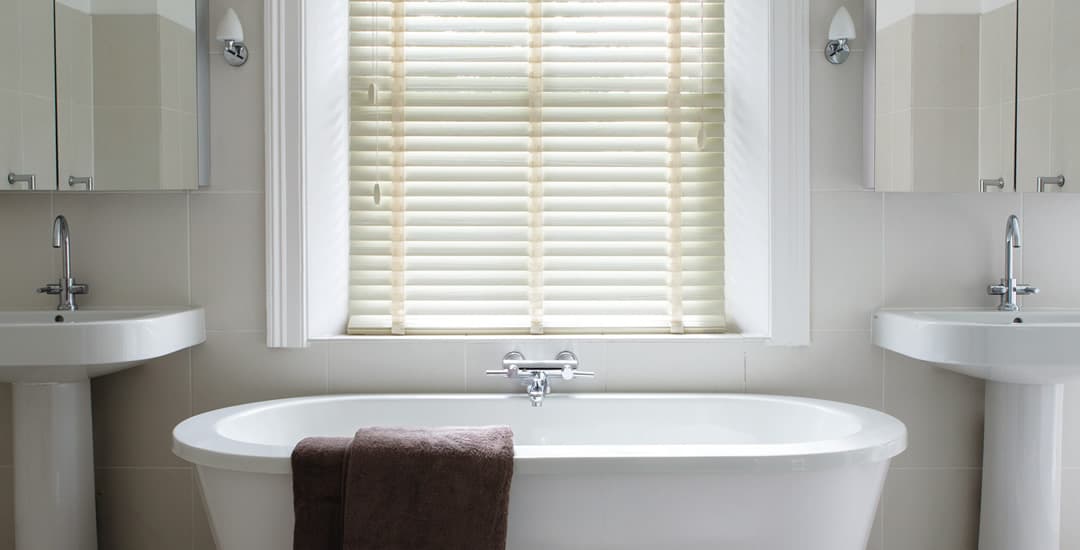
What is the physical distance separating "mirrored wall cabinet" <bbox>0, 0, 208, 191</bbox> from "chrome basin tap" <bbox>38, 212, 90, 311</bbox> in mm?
111

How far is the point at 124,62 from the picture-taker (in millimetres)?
→ 2016

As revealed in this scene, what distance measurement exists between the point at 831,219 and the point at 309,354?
1566 millimetres

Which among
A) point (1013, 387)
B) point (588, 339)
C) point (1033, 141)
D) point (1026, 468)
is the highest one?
point (1033, 141)

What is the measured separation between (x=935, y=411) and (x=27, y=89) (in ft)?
8.89

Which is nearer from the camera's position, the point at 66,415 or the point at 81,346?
the point at 81,346

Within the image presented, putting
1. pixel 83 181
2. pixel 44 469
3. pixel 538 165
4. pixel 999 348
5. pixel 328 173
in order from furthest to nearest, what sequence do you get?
pixel 538 165, pixel 328 173, pixel 83 181, pixel 44 469, pixel 999 348

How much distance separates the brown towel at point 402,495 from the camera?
1.41m

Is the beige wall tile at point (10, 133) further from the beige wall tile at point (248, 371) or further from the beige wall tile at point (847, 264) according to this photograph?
the beige wall tile at point (847, 264)

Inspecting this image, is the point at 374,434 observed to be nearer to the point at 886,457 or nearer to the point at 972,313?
the point at 886,457

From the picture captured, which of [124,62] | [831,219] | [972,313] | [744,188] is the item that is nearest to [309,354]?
[124,62]

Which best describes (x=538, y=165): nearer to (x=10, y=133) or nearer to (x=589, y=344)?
(x=589, y=344)

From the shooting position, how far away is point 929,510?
212 centimetres

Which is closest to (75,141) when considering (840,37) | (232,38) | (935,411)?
(232,38)

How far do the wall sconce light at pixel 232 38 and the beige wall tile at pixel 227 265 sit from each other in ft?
1.31
